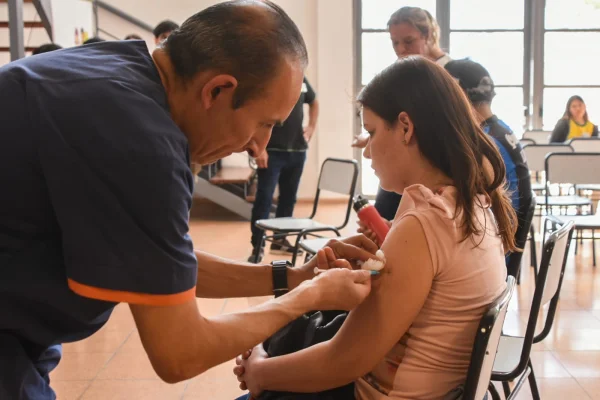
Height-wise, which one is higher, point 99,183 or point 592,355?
point 99,183

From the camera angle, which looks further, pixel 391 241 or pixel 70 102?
pixel 391 241

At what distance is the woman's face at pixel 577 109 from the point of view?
7277 mm

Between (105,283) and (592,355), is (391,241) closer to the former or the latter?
(105,283)

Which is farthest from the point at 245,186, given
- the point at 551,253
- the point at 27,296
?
the point at 27,296

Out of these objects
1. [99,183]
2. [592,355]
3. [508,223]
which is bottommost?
[592,355]

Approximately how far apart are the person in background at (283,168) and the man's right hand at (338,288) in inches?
133

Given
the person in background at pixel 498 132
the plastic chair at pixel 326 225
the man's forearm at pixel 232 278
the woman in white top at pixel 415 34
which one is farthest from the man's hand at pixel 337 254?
the plastic chair at pixel 326 225

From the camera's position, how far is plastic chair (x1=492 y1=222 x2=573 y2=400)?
1642mm

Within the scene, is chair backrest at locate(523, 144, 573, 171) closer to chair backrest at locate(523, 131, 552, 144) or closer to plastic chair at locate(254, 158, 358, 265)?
chair backrest at locate(523, 131, 552, 144)

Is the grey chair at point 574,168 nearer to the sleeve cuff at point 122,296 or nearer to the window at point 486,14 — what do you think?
the window at point 486,14

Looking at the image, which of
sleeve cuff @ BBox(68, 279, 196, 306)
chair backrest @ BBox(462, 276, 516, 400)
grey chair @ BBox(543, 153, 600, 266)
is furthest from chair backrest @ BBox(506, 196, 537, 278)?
grey chair @ BBox(543, 153, 600, 266)

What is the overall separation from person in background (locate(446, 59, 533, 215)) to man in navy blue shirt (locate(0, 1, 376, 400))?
160cm

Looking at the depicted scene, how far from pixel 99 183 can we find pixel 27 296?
19cm

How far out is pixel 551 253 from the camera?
1638 mm
